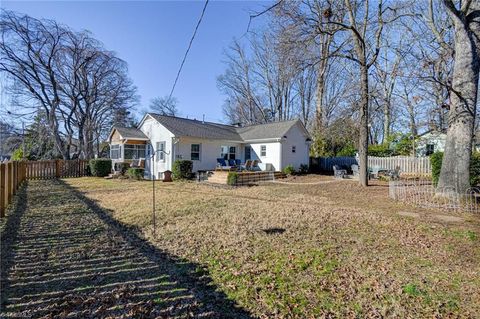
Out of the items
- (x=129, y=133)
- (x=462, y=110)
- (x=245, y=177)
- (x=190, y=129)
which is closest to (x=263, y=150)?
(x=245, y=177)

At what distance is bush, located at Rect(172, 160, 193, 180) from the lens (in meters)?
16.8

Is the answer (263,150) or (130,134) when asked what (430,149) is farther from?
(130,134)

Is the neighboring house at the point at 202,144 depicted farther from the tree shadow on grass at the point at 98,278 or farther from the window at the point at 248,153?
the tree shadow on grass at the point at 98,278

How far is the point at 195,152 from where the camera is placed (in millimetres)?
19016

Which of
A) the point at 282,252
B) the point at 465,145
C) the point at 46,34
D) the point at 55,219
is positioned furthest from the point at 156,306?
the point at 46,34

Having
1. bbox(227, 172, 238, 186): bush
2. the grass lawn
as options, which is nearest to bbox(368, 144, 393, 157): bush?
bbox(227, 172, 238, 186): bush

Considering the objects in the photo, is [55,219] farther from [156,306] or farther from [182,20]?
[182,20]

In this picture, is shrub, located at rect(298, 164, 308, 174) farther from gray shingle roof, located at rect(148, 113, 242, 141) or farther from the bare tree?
the bare tree

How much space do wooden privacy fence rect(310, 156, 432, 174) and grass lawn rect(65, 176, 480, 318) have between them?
13.7m

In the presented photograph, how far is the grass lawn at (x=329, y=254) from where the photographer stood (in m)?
3.13

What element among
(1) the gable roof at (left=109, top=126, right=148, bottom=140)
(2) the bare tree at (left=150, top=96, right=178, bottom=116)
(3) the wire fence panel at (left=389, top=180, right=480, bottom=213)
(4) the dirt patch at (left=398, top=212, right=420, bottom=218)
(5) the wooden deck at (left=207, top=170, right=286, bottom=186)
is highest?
(2) the bare tree at (left=150, top=96, right=178, bottom=116)

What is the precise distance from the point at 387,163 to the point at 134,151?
21.0m

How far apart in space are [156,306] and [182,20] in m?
8.18

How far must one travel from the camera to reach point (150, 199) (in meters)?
9.66
